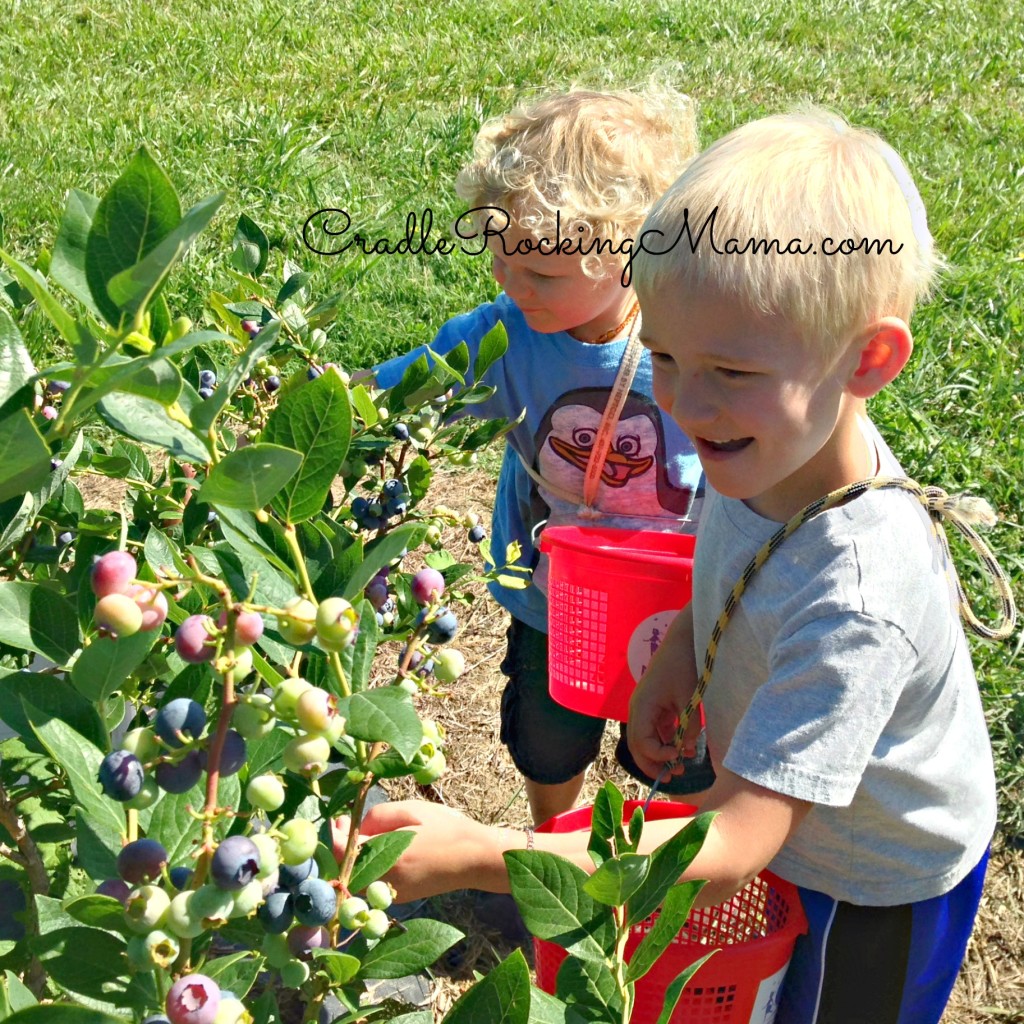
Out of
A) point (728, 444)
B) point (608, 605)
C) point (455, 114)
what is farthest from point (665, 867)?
point (455, 114)

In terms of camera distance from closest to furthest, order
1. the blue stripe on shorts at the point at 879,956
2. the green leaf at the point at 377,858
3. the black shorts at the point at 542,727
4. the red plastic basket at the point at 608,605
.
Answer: the green leaf at the point at 377,858 < the blue stripe on shorts at the point at 879,956 < the red plastic basket at the point at 608,605 < the black shorts at the point at 542,727

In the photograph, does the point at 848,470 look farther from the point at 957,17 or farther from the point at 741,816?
the point at 957,17

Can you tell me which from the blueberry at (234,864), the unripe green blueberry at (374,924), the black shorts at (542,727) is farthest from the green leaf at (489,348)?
the black shorts at (542,727)

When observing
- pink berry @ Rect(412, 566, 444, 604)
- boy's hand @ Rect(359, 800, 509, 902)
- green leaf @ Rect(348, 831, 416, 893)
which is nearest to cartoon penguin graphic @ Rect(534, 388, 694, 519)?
boy's hand @ Rect(359, 800, 509, 902)

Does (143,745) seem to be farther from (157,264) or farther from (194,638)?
(157,264)

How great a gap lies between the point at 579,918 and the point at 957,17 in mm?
6068

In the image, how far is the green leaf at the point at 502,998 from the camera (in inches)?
28.0

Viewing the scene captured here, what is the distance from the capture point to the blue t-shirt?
6.22 feet

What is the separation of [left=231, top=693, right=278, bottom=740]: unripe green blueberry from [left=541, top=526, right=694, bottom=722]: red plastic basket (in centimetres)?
112

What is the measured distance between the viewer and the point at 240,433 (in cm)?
126

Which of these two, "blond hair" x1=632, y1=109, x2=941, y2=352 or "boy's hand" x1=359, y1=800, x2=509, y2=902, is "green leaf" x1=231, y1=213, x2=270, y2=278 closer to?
"blond hair" x1=632, y1=109, x2=941, y2=352

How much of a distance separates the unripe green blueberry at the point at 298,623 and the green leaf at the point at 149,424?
0.37 feet

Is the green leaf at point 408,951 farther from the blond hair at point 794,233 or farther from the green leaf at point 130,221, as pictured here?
the blond hair at point 794,233

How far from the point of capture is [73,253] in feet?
2.09
